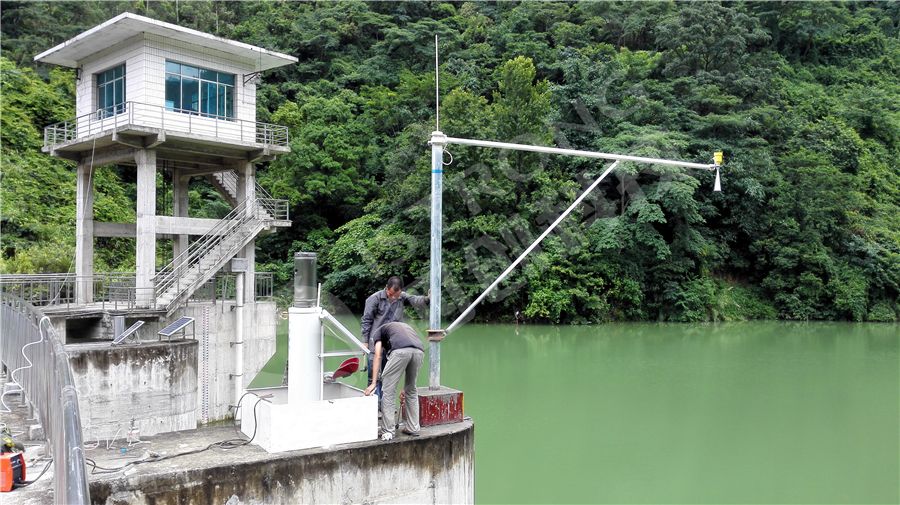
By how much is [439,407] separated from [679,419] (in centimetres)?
1045

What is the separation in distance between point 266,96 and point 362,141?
7.41 metres

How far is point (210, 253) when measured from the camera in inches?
637

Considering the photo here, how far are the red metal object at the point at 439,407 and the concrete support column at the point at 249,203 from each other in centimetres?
1121

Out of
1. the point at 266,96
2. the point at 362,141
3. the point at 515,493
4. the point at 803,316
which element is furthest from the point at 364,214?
the point at 515,493

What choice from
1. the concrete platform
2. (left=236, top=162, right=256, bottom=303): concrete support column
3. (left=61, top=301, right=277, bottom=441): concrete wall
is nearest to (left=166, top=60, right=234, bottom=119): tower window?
(left=236, top=162, right=256, bottom=303): concrete support column

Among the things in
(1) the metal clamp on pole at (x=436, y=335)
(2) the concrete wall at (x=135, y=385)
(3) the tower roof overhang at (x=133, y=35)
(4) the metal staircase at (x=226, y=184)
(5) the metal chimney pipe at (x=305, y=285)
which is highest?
(3) the tower roof overhang at (x=133, y=35)

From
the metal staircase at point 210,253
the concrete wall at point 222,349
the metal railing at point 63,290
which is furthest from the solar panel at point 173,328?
the metal railing at point 63,290

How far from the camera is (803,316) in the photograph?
3441 cm

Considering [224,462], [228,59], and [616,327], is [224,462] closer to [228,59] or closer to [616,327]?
[228,59]

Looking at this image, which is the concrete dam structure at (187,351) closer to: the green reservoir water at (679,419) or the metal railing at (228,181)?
the metal railing at (228,181)

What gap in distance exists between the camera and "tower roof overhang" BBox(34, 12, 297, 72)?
49.6 feet

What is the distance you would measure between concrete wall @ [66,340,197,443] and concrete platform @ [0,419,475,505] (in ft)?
18.0

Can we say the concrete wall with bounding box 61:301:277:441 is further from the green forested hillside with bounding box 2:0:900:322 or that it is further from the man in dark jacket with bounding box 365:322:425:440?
the green forested hillside with bounding box 2:0:900:322

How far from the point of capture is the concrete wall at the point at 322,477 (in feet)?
17.2
